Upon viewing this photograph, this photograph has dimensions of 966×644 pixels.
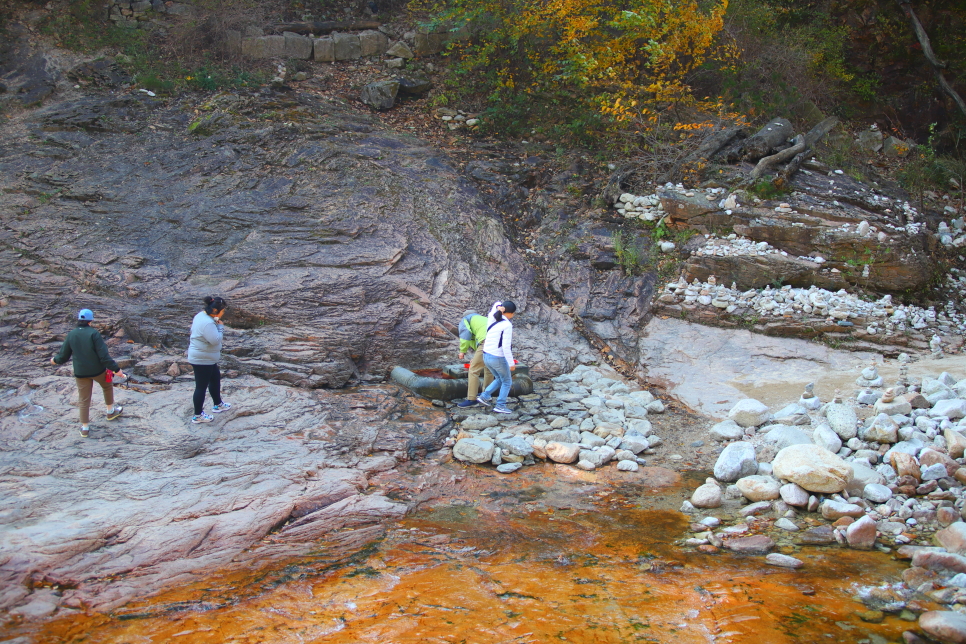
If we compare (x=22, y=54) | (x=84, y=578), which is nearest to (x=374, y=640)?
(x=84, y=578)

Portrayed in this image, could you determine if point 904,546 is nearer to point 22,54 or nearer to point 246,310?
point 246,310

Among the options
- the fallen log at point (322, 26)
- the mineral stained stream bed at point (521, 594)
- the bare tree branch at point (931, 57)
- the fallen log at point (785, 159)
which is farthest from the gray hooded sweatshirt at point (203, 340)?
the bare tree branch at point (931, 57)

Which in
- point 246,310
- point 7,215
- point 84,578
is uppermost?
point 7,215

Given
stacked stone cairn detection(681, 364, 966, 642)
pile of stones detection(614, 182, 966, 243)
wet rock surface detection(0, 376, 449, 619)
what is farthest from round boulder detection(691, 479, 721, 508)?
pile of stones detection(614, 182, 966, 243)

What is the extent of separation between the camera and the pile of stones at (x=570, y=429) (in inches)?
239

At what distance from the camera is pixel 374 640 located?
11.7ft

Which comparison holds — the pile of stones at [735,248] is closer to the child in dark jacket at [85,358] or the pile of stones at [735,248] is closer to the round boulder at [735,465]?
the round boulder at [735,465]

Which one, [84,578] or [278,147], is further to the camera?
[278,147]

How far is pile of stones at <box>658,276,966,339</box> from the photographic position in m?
8.10

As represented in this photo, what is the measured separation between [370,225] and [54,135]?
5.58 meters

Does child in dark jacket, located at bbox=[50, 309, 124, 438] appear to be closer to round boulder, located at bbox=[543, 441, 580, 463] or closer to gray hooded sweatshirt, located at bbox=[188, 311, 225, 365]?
gray hooded sweatshirt, located at bbox=[188, 311, 225, 365]

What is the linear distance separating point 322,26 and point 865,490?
12972 mm

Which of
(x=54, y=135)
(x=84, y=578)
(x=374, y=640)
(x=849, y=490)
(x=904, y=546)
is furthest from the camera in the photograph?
(x=54, y=135)

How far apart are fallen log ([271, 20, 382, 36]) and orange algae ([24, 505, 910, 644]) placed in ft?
38.5
